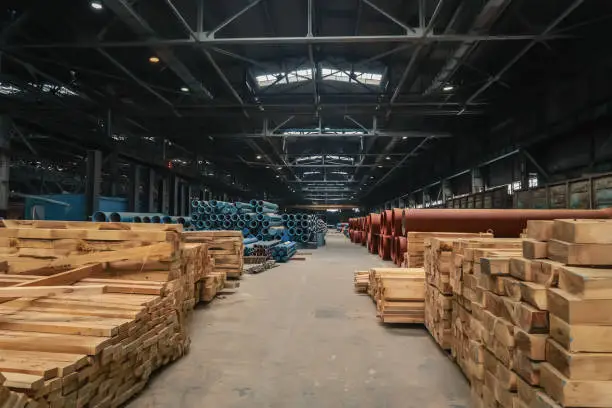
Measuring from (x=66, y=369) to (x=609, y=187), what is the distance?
946 cm

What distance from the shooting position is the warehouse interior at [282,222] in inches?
103

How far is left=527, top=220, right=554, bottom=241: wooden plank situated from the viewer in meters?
2.41

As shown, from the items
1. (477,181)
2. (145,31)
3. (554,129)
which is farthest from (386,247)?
(145,31)

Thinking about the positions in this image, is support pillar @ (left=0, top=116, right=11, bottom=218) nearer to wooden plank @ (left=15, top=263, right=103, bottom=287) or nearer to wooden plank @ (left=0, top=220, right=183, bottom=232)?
wooden plank @ (left=0, top=220, right=183, bottom=232)

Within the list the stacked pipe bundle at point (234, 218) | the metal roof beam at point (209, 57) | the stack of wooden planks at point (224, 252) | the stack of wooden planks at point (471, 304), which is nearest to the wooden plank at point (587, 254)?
the stack of wooden planks at point (471, 304)

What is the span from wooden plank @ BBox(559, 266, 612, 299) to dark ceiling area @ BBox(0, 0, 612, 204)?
6.04m

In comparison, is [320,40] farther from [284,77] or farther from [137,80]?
[137,80]

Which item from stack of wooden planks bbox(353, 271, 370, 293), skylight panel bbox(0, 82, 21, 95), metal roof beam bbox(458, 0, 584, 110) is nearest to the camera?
metal roof beam bbox(458, 0, 584, 110)

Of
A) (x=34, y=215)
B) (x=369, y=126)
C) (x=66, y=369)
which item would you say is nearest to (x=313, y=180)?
(x=369, y=126)

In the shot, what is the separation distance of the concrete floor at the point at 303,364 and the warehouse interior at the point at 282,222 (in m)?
0.03

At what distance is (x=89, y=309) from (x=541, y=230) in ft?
12.5

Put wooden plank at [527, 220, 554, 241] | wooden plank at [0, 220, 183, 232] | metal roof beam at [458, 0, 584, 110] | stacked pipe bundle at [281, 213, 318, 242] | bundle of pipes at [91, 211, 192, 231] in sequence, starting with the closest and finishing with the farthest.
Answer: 1. wooden plank at [527, 220, 554, 241]
2. wooden plank at [0, 220, 183, 232]
3. metal roof beam at [458, 0, 584, 110]
4. bundle of pipes at [91, 211, 192, 231]
5. stacked pipe bundle at [281, 213, 318, 242]

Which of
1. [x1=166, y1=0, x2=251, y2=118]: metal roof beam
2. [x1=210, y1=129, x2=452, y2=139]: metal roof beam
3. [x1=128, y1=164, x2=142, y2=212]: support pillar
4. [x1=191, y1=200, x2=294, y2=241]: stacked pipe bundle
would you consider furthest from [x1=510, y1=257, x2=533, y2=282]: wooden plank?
[x1=128, y1=164, x2=142, y2=212]: support pillar

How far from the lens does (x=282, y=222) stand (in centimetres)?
1898
